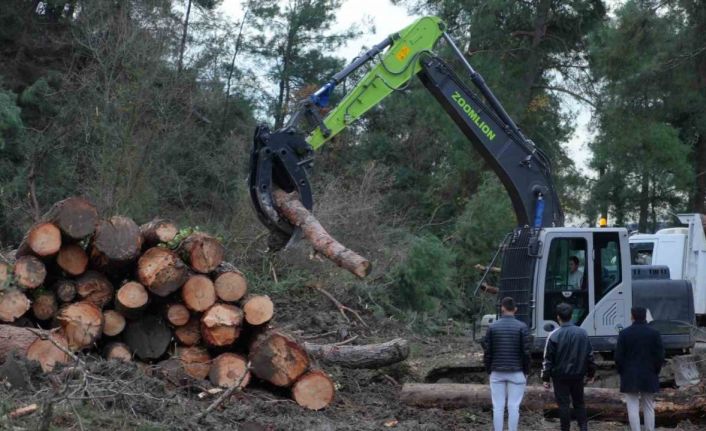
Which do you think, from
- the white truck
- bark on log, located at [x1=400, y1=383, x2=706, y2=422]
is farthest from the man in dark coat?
the white truck

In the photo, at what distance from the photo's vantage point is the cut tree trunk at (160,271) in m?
9.69

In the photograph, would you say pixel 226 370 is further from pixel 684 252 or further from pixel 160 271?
pixel 684 252

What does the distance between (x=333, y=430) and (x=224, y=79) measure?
2502 cm

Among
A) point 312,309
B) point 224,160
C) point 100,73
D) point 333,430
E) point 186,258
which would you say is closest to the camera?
point 333,430

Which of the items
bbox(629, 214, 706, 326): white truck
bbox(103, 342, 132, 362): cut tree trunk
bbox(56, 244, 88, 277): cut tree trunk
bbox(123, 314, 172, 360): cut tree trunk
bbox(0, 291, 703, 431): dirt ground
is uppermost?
bbox(629, 214, 706, 326): white truck

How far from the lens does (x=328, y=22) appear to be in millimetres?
36094

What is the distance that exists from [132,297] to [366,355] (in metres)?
3.06

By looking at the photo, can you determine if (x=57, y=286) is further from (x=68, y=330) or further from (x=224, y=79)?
(x=224, y=79)

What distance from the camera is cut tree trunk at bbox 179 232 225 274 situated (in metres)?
9.96

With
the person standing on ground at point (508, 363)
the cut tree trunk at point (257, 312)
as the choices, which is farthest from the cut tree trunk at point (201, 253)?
the person standing on ground at point (508, 363)

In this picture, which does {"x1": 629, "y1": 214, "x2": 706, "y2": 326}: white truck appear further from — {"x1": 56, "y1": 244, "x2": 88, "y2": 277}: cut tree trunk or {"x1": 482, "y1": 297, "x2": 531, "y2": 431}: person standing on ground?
{"x1": 56, "y1": 244, "x2": 88, "y2": 277}: cut tree trunk

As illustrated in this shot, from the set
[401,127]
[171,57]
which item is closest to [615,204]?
[401,127]

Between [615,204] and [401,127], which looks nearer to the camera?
[401,127]

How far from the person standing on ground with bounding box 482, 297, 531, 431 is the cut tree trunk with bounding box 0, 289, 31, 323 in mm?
4297
